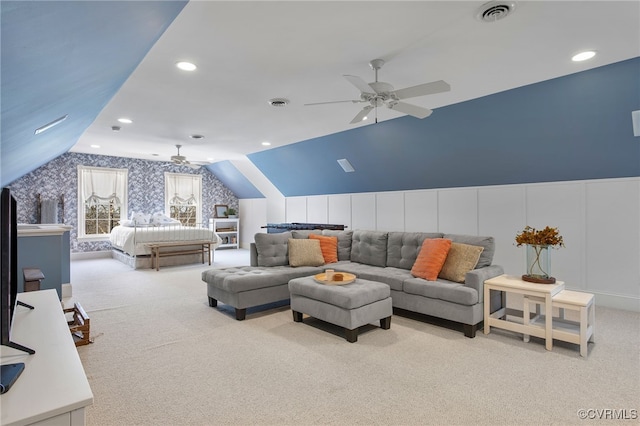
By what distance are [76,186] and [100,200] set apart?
62cm

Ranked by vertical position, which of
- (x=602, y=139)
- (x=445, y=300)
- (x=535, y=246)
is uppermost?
(x=602, y=139)

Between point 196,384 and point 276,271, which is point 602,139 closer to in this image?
point 276,271

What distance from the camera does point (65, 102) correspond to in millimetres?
3131

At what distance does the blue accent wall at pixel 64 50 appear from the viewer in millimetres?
1500

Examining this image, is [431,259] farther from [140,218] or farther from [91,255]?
[91,255]

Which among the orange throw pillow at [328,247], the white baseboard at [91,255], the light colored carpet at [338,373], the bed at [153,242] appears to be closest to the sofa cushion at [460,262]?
the light colored carpet at [338,373]

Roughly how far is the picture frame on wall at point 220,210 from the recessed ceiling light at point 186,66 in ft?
25.8

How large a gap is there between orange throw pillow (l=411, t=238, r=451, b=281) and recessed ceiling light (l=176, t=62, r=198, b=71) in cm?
320

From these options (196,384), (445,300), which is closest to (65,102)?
(196,384)

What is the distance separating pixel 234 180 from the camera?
34.2ft

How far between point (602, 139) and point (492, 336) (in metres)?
2.74

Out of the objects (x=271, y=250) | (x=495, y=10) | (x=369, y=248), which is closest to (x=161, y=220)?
(x=271, y=250)

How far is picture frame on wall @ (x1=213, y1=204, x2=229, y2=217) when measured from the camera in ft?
35.8

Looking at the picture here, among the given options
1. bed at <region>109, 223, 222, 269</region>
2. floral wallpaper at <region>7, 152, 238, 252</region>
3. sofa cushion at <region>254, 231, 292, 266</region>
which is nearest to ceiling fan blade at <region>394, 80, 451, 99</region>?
sofa cushion at <region>254, 231, 292, 266</region>
